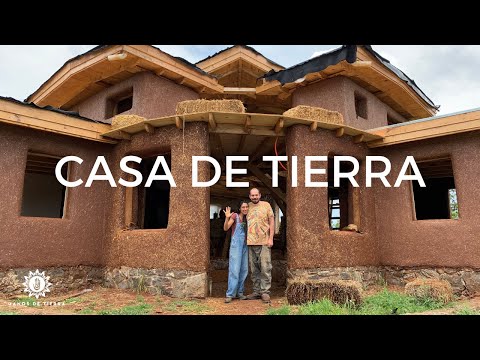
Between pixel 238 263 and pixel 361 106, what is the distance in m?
6.39

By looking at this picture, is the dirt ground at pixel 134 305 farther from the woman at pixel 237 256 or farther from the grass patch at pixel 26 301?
the woman at pixel 237 256

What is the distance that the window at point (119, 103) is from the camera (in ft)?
35.9

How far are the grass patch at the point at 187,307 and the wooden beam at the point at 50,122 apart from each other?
436 centimetres

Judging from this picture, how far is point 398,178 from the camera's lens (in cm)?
938

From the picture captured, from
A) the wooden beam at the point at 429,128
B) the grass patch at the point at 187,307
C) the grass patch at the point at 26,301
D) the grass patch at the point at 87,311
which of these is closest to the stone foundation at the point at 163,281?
the grass patch at the point at 187,307

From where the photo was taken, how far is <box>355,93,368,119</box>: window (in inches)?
436

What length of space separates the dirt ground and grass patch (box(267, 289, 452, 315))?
1.10 feet

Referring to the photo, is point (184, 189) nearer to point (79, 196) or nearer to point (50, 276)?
point (79, 196)

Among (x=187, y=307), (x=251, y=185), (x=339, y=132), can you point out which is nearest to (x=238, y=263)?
(x=187, y=307)

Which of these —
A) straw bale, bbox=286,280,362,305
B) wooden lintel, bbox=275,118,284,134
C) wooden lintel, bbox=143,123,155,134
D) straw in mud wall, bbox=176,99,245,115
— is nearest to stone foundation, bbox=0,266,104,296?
wooden lintel, bbox=143,123,155,134

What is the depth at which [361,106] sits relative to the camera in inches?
441

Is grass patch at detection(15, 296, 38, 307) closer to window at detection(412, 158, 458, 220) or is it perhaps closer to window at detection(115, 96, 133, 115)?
window at detection(115, 96, 133, 115)

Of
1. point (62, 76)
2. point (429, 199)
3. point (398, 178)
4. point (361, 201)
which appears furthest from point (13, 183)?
point (429, 199)

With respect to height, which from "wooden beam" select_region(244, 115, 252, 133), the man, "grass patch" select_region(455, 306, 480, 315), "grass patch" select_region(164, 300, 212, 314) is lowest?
"grass patch" select_region(164, 300, 212, 314)
